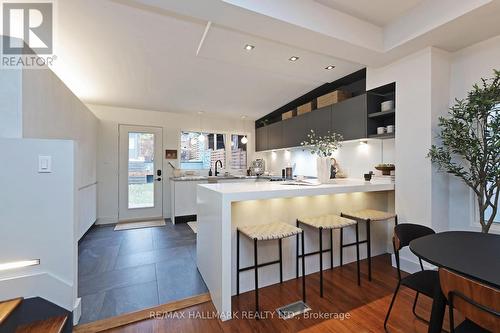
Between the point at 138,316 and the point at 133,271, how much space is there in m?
0.88

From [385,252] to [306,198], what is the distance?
1.62m

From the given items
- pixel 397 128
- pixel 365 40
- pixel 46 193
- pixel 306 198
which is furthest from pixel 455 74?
pixel 46 193

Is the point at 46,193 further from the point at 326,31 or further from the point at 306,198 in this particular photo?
the point at 326,31

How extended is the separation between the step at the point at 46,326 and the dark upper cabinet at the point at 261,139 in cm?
466

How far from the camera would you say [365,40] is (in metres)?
2.38

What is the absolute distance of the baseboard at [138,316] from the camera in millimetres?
1646

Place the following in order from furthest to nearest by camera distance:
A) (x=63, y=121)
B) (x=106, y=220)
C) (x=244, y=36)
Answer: (x=106, y=220) < (x=63, y=121) < (x=244, y=36)

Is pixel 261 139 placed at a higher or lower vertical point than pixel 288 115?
lower

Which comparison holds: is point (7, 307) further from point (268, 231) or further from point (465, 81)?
point (465, 81)

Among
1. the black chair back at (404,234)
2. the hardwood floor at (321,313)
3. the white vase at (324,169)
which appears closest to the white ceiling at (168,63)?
the white vase at (324,169)

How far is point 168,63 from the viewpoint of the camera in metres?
3.01

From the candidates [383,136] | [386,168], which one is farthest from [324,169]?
[383,136]

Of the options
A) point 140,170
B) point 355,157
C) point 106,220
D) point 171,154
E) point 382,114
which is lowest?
point 106,220

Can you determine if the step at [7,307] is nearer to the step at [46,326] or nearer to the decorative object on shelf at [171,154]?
the step at [46,326]
